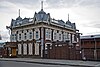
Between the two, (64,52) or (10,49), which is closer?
(64,52)

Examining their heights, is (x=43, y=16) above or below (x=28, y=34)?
above

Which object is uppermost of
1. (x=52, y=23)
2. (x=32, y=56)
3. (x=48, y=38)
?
(x=52, y=23)

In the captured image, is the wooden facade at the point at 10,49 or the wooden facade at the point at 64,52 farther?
the wooden facade at the point at 10,49

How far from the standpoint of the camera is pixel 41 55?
44.8 meters

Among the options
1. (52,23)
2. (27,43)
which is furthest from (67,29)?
(27,43)

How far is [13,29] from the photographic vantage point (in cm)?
5394

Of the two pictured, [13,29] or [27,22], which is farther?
[13,29]

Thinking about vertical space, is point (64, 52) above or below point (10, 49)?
below

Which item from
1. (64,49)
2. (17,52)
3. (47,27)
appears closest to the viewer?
(64,49)

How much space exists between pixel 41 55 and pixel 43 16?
8.31 m

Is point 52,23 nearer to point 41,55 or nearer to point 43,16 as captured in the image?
point 43,16

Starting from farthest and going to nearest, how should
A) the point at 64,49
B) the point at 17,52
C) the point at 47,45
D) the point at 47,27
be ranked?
the point at 17,52, the point at 47,27, the point at 47,45, the point at 64,49

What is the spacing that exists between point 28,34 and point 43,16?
5.58 m

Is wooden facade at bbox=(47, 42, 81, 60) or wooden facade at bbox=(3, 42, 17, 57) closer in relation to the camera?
wooden facade at bbox=(47, 42, 81, 60)
